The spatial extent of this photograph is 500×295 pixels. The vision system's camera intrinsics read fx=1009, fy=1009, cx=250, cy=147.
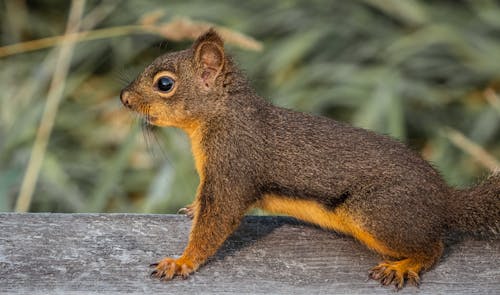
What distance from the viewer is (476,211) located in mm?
2828

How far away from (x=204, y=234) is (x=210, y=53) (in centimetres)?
56

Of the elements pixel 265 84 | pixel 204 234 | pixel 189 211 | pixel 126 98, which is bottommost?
pixel 265 84

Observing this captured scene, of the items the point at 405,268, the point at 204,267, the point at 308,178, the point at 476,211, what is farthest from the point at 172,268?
the point at 476,211

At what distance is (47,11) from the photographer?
5.29 m

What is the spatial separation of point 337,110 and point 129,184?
977mm

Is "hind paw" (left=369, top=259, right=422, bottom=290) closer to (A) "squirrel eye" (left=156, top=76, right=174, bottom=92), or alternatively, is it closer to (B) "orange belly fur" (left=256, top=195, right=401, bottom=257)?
(B) "orange belly fur" (left=256, top=195, right=401, bottom=257)

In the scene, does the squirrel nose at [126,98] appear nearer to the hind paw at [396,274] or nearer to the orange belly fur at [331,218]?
the orange belly fur at [331,218]

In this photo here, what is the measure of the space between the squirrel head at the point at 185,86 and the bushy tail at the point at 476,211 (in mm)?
736

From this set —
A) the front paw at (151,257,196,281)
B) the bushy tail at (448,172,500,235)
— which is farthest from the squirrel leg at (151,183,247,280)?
the bushy tail at (448,172,500,235)

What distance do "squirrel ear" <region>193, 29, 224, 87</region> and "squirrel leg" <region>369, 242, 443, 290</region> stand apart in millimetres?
748

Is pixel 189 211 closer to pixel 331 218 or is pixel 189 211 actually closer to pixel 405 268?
pixel 331 218

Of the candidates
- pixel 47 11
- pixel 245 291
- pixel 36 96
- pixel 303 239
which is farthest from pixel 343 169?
pixel 47 11

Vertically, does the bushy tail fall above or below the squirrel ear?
below

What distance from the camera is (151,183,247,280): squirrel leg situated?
254cm
